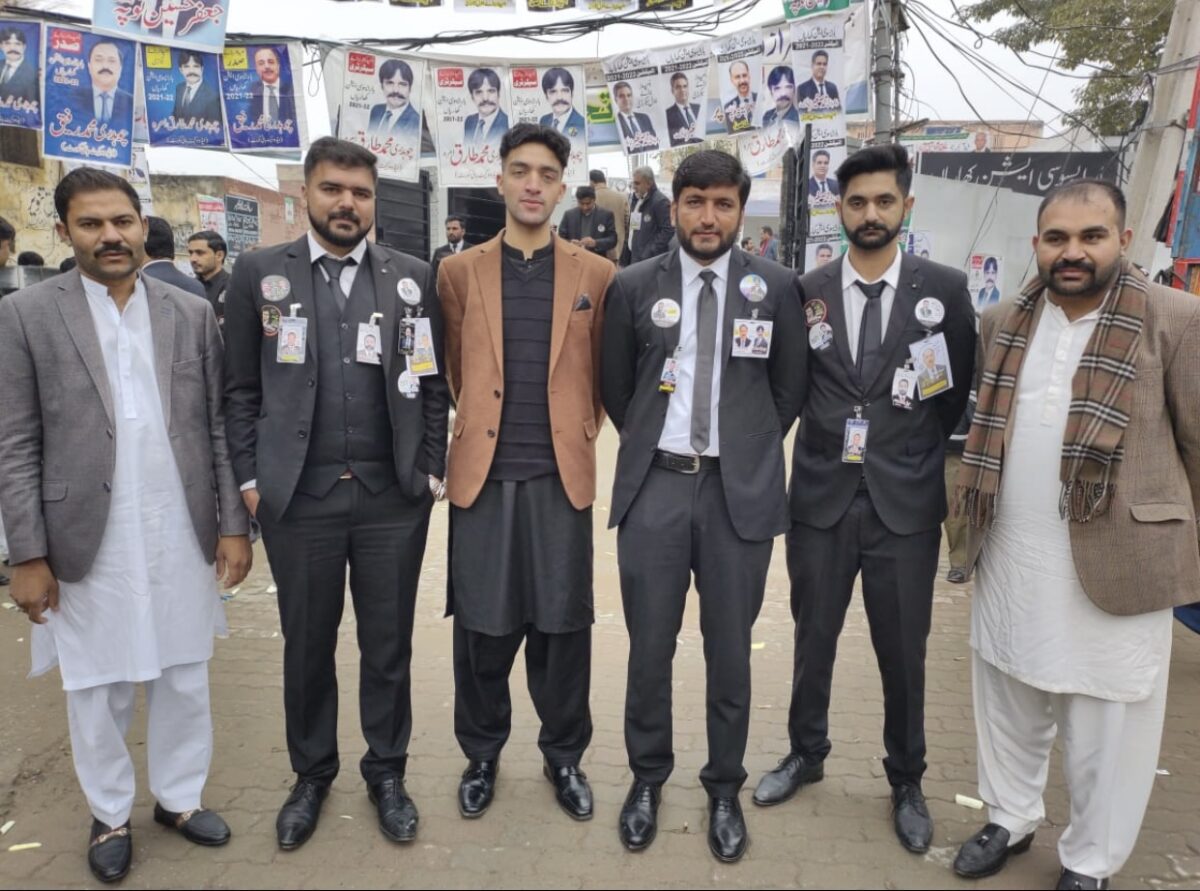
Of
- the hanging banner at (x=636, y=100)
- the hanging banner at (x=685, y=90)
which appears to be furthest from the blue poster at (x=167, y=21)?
the hanging banner at (x=685, y=90)

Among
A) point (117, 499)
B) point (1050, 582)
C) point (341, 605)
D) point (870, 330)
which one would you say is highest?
point (870, 330)

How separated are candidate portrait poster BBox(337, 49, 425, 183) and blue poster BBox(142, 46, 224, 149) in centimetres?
103

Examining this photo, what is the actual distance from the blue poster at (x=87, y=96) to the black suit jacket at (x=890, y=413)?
21.0 ft

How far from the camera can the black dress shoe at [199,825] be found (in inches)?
113

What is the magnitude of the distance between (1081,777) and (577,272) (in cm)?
227

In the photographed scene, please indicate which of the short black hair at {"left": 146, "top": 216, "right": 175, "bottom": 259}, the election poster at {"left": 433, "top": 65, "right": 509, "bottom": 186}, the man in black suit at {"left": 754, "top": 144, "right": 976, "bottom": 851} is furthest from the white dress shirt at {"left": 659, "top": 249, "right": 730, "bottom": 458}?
the election poster at {"left": 433, "top": 65, "right": 509, "bottom": 186}

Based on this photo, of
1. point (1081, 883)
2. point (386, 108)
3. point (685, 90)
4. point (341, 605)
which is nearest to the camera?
point (1081, 883)

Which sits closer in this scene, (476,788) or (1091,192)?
(1091,192)

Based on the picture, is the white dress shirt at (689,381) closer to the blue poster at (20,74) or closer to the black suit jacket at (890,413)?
the black suit jacket at (890,413)

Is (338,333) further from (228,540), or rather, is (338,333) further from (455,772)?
(455,772)

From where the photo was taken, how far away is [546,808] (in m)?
3.11

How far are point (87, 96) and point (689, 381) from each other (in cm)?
640

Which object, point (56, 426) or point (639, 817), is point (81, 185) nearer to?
point (56, 426)

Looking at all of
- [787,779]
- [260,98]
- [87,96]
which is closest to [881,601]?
[787,779]
